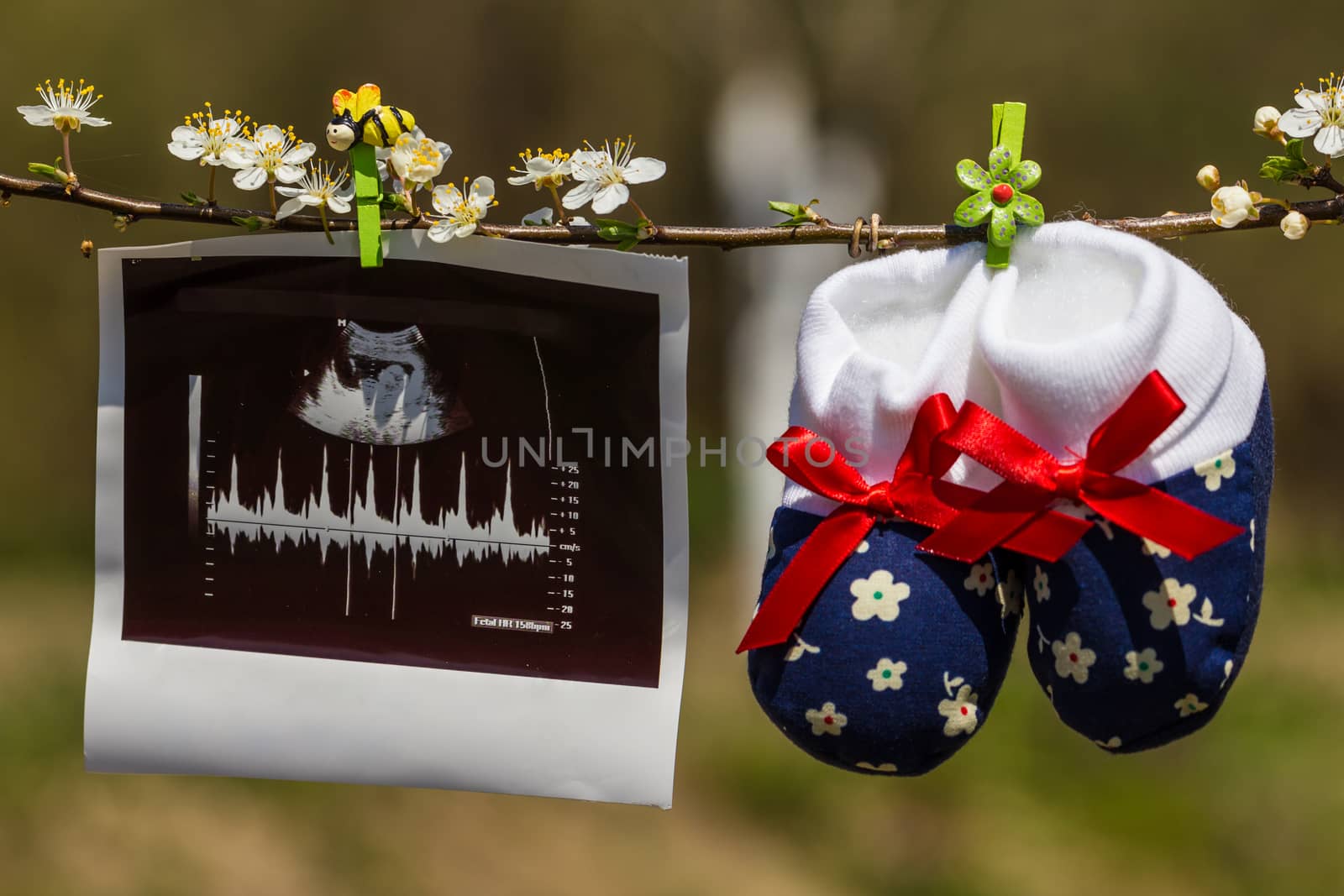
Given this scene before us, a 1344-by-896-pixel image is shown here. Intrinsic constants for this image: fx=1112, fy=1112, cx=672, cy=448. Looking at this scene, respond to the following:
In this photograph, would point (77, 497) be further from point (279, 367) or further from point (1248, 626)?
point (1248, 626)

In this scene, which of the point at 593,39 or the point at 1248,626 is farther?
the point at 593,39

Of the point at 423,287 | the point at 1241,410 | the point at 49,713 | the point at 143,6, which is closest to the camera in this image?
the point at 1241,410

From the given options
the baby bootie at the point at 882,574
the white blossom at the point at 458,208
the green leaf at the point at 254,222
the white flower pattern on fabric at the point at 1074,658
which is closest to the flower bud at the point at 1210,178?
the baby bootie at the point at 882,574

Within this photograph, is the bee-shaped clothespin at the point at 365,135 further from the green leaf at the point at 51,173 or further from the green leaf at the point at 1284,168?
the green leaf at the point at 1284,168

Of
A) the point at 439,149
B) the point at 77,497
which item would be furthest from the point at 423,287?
the point at 77,497

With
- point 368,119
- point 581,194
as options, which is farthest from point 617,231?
point 368,119

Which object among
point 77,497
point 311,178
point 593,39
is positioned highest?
point 593,39

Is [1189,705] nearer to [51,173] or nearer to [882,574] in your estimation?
[882,574]
